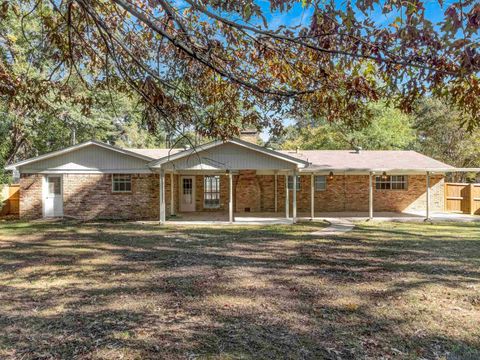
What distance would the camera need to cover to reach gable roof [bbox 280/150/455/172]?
15500 millimetres

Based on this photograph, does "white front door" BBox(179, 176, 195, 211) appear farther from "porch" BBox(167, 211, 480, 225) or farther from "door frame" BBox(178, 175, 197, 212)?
"porch" BBox(167, 211, 480, 225)

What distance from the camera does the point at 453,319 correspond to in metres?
4.54

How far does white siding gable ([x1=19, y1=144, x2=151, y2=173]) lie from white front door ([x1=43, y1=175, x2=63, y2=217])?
1.81 feet

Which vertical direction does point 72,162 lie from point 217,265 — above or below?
above

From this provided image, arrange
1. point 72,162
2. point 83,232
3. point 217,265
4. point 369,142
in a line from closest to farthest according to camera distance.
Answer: point 217,265, point 83,232, point 72,162, point 369,142

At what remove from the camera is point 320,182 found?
18.3 m

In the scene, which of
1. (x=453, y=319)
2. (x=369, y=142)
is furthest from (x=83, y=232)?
(x=369, y=142)

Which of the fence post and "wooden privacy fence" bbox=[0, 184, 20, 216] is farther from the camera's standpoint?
"wooden privacy fence" bbox=[0, 184, 20, 216]

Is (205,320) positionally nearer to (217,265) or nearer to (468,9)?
(217,265)

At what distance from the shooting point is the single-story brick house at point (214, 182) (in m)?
14.7

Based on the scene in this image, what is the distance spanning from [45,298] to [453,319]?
19.3 ft

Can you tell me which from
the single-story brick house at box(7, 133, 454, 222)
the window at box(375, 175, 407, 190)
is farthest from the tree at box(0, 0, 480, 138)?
the window at box(375, 175, 407, 190)

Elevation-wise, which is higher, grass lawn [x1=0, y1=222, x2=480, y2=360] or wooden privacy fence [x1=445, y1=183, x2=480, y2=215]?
wooden privacy fence [x1=445, y1=183, x2=480, y2=215]

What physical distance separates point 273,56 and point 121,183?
43.2 feet
